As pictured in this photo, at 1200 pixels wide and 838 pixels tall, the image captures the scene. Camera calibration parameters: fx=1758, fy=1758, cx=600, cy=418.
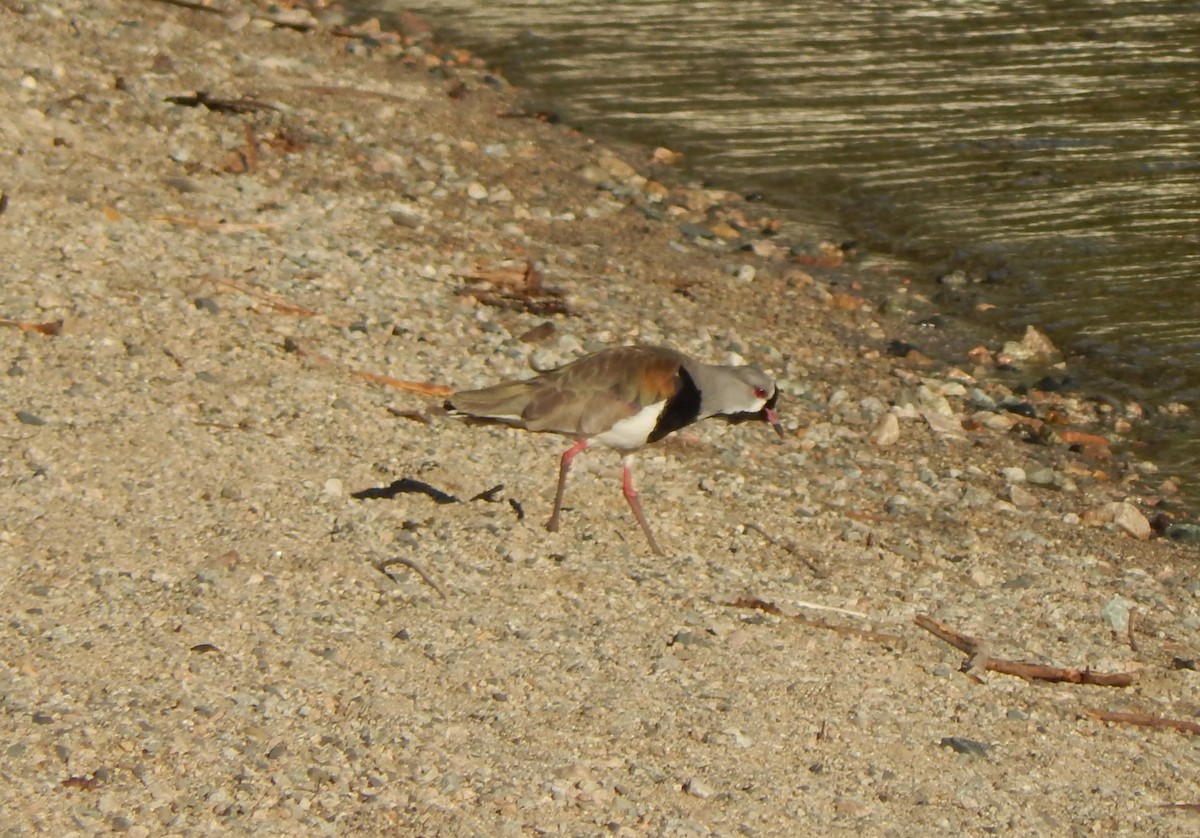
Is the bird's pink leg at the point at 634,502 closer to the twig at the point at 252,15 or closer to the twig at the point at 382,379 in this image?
the twig at the point at 382,379

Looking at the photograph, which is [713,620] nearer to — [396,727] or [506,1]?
[396,727]

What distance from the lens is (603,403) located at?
7.53 m

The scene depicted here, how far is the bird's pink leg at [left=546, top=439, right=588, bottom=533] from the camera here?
7.46m

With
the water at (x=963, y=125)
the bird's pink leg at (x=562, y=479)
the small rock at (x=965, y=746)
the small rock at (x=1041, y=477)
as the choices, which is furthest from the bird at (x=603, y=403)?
the water at (x=963, y=125)

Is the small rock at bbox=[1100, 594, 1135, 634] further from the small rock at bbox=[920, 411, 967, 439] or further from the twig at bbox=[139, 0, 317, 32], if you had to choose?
the twig at bbox=[139, 0, 317, 32]

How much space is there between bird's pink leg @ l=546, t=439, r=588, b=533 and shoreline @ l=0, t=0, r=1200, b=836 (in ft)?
0.21

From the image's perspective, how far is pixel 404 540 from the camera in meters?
7.07

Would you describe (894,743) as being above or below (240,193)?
below

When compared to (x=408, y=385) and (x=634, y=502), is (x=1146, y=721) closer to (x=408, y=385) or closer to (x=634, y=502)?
(x=634, y=502)

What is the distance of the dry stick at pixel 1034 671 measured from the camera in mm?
6863

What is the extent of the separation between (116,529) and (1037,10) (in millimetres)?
11684

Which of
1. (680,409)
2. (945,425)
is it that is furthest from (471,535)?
(945,425)

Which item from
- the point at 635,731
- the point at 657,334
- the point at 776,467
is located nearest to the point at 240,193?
the point at 657,334

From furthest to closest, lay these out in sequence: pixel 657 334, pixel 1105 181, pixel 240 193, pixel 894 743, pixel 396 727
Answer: pixel 1105 181, pixel 240 193, pixel 657 334, pixel 894 743, pixel 396 727
